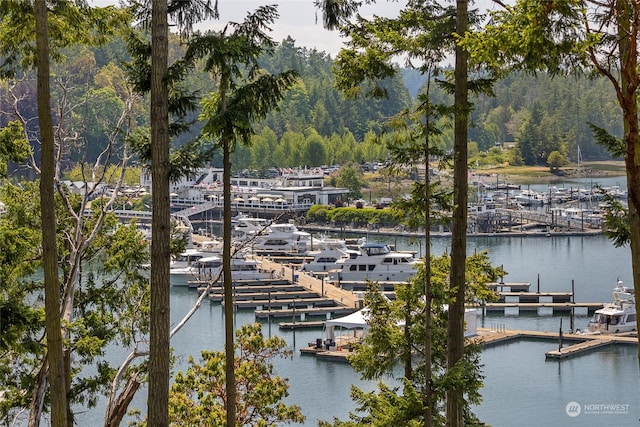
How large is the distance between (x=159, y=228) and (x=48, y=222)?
2.41 ft

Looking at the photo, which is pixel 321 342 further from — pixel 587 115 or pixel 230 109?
pixel 587 115

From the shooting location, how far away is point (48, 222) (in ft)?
21.2

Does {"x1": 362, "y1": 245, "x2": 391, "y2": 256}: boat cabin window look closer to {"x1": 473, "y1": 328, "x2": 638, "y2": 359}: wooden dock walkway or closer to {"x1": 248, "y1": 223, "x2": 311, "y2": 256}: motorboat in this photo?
{"x1": 248, "y1": 223, "x2": 311, "y2": 256}: motorboat

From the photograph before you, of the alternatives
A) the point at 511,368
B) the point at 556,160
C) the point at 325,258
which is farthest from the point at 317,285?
the point at 556,160

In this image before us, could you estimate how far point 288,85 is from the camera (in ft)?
23.7

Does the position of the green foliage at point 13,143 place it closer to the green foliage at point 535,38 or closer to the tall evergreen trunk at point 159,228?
the tall evergreen trunk at point 159,228

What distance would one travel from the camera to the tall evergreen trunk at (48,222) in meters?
6.43

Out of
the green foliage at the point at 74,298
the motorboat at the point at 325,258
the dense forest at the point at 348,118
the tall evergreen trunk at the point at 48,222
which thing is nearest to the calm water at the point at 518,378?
the motorboat at the point at 325,258

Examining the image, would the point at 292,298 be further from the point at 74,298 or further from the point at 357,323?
the point at 74,298

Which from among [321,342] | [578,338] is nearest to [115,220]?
[321,342]

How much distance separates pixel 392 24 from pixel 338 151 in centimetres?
7306

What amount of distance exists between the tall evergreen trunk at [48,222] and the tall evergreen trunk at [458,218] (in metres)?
3.36

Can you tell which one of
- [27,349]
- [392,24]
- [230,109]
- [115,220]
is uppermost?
[392,24]

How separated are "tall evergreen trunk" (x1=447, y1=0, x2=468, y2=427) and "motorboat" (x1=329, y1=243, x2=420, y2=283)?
1266 inches
